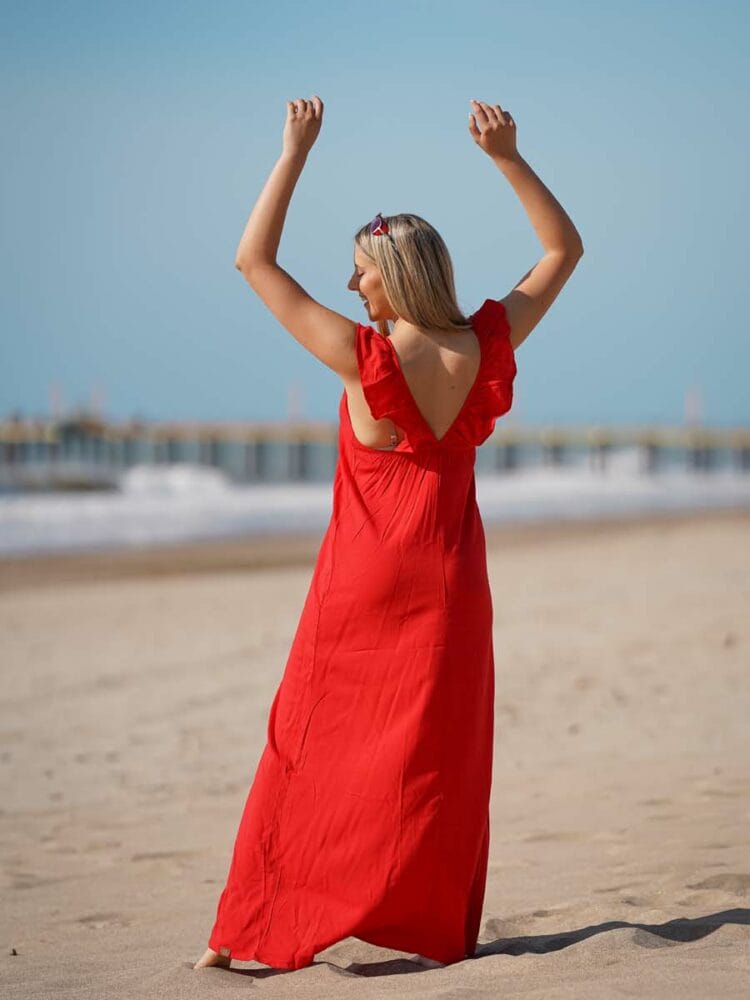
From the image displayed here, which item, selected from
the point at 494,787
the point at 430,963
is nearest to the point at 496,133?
the point at 430,963

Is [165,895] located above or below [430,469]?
below

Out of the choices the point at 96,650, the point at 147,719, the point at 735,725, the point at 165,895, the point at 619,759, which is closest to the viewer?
the point at 165,895

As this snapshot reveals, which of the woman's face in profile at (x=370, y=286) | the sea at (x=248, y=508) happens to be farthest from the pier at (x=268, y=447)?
the woman's face in profile at (x=370, y=286)

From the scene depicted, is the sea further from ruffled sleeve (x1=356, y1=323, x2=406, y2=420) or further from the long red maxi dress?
ruffled sleeve (x1=356, y1=323, x2=406, y2=420)

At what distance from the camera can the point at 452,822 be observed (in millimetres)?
2703

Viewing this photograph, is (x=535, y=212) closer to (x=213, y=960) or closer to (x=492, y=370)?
(x=492, y=370)

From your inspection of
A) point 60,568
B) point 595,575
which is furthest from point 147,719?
point 60,568

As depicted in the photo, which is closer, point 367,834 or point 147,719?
point 367,834

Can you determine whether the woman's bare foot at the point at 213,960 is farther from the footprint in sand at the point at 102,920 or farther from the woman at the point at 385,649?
the footprint in sand at the point at 102,920

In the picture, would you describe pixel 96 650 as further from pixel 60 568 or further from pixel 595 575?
pixel 60 568

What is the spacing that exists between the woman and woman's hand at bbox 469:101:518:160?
371 millimetres

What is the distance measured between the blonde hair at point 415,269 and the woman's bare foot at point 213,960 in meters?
1.30

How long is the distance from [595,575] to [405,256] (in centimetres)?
820

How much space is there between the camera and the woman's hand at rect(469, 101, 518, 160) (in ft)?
9.55
